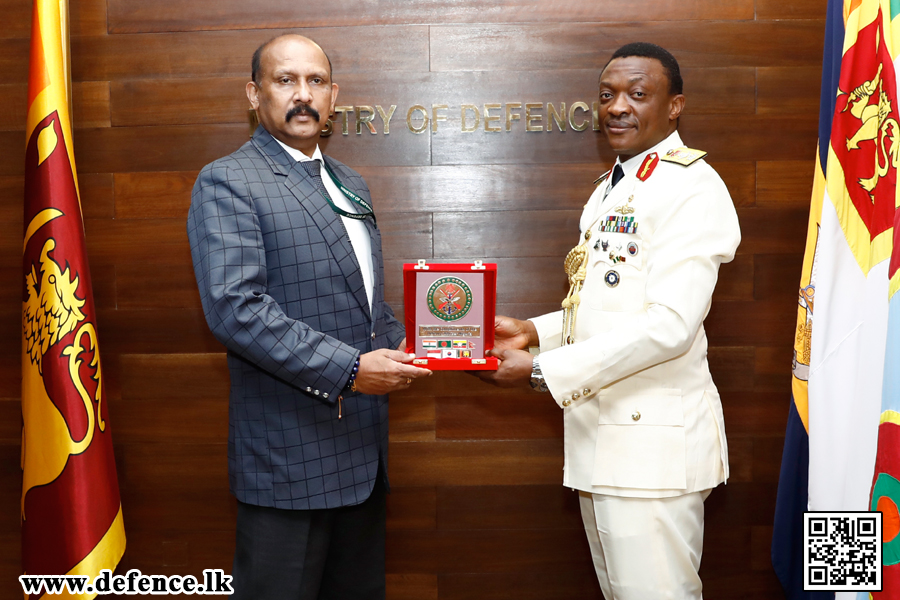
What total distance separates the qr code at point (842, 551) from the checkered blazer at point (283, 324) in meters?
1.19

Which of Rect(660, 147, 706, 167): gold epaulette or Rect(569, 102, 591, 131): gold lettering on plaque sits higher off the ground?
Rect(569, 102, 591, 131): gold lettering on plaque

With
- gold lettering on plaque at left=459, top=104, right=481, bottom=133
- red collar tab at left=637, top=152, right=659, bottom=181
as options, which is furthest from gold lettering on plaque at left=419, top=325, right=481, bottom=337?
gold lettering on plaque at left=459, top=104, right=481, bottom=133

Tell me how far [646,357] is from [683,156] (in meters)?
0.51

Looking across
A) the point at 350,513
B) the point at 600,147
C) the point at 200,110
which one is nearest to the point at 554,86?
the point at 600,147

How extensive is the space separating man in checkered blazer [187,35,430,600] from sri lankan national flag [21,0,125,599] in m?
0.53

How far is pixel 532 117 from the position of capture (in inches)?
87.9

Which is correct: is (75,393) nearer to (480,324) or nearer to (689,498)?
(480,324)

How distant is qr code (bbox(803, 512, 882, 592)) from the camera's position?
4.88 ft

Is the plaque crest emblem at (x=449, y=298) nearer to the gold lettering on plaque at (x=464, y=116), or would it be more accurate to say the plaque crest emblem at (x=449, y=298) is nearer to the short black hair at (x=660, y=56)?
the short black hair at (x=660, y=56)

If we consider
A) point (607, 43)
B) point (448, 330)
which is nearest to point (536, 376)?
point (448, 330)

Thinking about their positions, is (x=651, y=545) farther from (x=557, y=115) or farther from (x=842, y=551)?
(x=557, y=115)

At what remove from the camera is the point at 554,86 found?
7.30 ft

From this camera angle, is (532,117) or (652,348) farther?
(532,117)

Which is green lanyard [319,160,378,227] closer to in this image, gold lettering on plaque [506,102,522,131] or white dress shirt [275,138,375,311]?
white dress shirt [275,138,375,311]
